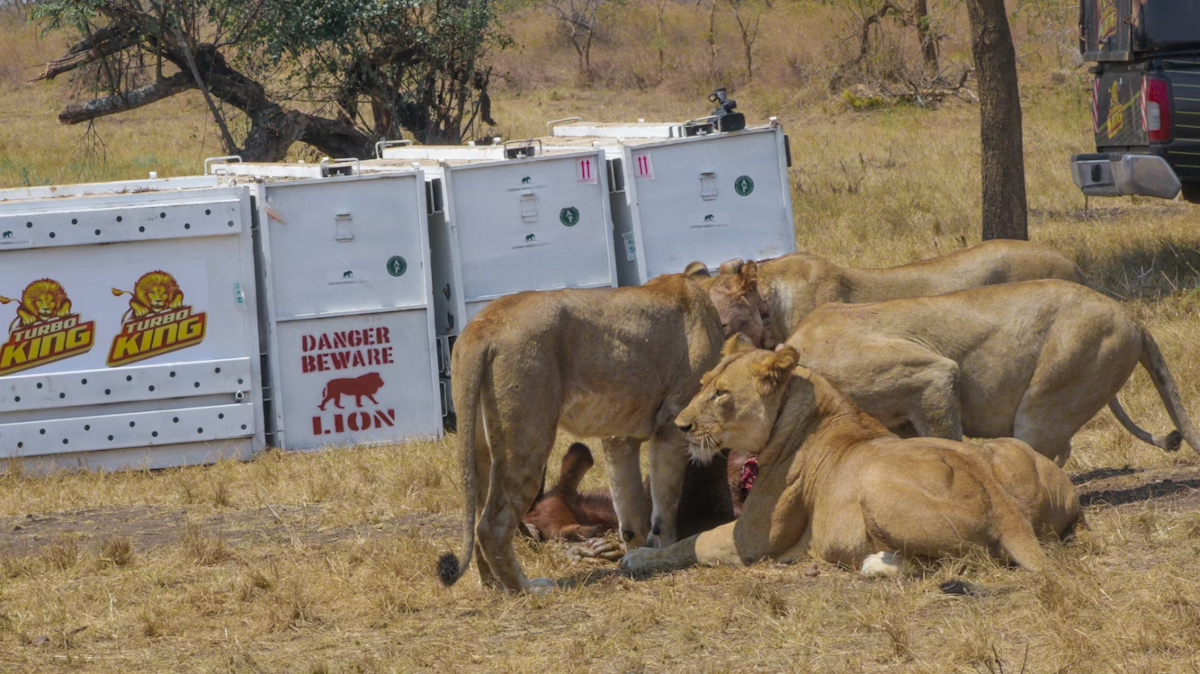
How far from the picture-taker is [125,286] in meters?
8.95

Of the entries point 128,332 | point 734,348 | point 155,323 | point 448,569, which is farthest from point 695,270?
point 128,332

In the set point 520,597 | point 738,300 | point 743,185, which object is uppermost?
point 743,185

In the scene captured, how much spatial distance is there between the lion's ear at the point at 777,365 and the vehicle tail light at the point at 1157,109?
6252mm

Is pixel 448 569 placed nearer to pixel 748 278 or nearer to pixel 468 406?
pixel 468 406

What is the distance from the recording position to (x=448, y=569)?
5.14 m

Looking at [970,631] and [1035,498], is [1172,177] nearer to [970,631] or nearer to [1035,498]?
[1035,498]

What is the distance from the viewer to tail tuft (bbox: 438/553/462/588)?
5.14 metres

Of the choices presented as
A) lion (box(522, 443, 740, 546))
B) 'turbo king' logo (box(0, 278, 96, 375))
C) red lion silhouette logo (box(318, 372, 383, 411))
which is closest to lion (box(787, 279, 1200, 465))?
lion (box(522, 443, 740, 546))

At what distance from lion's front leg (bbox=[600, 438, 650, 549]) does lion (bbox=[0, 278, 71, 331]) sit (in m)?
4.54

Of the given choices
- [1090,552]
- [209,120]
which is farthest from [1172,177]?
[209,120]

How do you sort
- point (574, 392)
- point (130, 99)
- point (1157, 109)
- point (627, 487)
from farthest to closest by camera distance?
1. point (130, 99)
2. point (1157, 109)
3. point (627, 487)
4. point (574, 392)

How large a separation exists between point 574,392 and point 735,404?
700 millimetres

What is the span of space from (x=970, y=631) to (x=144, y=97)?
13.6 meters

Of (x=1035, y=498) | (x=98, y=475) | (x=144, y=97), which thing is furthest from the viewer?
(x=144, y=97)
